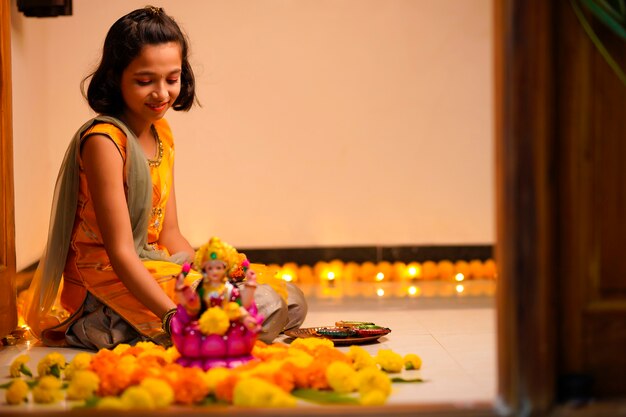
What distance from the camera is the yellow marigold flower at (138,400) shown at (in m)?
2.23

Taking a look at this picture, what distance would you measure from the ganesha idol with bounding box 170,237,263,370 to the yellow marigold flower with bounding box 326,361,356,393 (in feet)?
0.83

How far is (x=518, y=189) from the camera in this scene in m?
2.07

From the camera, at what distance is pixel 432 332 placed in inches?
135

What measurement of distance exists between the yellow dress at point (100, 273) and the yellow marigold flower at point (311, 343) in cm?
45

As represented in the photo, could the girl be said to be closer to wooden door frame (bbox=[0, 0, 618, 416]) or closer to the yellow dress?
the yellow dress

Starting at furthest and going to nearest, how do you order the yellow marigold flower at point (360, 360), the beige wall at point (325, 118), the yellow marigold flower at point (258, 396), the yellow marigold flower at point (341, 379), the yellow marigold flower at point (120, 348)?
the beige wall at point (325, 118) → the yellow marigold flower at point (120, 348) → the yellow marigold flower at point (360, 360) → the yellow marigold flower at point (341, 379) → the yellow marigold flower at point (258, 396)

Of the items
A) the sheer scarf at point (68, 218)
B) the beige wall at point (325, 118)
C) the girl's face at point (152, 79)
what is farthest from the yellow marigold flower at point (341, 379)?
the beige wall at point (325, 118)

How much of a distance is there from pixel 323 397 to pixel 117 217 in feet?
3.27

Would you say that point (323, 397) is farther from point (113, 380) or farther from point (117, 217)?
point (117, 217)

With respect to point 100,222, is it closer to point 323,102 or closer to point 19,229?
point 19,229

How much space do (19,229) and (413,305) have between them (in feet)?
5.28

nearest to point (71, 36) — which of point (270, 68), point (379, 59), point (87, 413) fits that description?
point (270, 68)

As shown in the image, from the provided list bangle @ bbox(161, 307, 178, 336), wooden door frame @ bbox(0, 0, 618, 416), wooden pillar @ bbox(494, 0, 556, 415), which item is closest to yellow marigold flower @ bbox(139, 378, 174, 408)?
wooden door frame @ bbox(0, 0, 618, 416)

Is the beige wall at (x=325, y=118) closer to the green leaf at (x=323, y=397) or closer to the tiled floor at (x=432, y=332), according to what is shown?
the tiled floor at (x=432, y=332)
